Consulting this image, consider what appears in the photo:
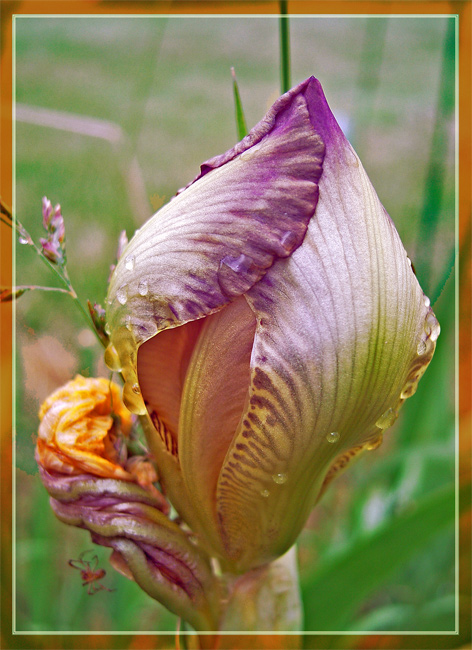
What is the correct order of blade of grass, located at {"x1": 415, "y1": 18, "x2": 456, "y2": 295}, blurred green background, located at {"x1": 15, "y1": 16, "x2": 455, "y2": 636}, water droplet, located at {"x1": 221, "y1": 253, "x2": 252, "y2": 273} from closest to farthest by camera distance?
water droplet, located at {"x1": 221, "y1": 253, "x2": 252, "y2": 273} < blade of grass, located at {"x1": 415, "y1": 18, "x2": 456, "y2": 295} < blurred green background, located at {"x1": 15, "y1": 16, "x2": 455, "y2": 636}

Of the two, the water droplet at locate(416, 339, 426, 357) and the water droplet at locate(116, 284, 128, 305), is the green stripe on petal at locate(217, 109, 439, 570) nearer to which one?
the water droplet at locate(416, 339, 426, 357)

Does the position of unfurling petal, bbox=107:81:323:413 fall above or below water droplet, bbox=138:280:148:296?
above

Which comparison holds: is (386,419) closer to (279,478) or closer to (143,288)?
(279,478)

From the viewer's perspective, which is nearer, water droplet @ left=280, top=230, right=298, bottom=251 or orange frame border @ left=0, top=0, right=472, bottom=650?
water droplet @ left=280, top=230, right=298, bottom=251

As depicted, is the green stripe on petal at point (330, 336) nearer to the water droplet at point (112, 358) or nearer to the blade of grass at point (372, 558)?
the water droplet at point (112, 358)

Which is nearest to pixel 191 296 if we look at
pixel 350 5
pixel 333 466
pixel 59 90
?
pixel 333 466

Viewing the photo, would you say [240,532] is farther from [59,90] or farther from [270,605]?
[59,90]

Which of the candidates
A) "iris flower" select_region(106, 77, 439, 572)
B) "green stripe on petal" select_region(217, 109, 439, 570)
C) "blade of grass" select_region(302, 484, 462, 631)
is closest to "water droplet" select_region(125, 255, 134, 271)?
"iris flower" select_region(106, 77, 439, 572)
